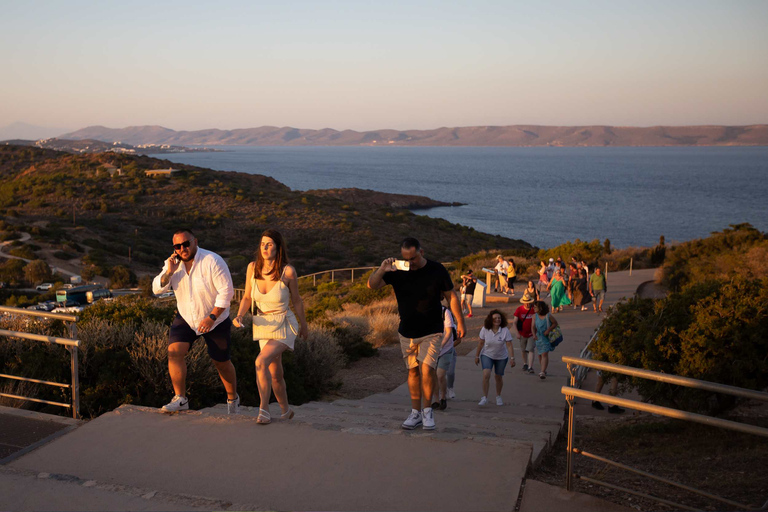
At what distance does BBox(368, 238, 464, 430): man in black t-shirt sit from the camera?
5457 mm

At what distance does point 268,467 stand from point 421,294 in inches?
77.1

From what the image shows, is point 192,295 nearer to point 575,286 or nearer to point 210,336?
point 210,336

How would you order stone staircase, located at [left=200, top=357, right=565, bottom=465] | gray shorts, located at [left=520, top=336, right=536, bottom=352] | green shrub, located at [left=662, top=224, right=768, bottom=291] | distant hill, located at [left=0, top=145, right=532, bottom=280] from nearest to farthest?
stone staircase, located at [left=200, top=357, right=565, bottom=465] < gray shorts, located at [left=520, top=336, right=536, bottom=352] < green shrub, located at [left=662, top=224, right=768, bottom=291] < distant hill, located at [left=0, top=145, right=532, bottom=280]

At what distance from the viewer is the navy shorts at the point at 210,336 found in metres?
5.44

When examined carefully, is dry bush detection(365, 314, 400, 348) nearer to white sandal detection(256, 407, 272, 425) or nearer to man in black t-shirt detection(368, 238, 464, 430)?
man in black t-shirt detection(368, 238, 464, 430)

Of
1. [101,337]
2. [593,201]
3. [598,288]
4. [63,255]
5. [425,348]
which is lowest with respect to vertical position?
[63,255]

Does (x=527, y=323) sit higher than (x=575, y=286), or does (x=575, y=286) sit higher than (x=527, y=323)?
(x=527, y=323)

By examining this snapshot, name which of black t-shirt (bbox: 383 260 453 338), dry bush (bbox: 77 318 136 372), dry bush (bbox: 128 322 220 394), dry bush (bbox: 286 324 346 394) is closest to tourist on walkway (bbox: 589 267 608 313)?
dry bush (bbox: 286 324 346 394)

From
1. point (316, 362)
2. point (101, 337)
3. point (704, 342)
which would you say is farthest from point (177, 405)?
point (704, 342)

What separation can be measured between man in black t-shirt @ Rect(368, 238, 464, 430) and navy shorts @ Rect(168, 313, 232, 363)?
4.34ft

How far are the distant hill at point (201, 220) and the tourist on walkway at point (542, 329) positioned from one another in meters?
33.6

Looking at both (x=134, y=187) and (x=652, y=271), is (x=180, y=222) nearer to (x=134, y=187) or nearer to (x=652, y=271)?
(x=134, y=187)

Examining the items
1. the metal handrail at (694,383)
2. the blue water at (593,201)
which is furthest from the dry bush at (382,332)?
the blue water at (593,201)

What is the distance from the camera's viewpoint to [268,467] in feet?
14.0
